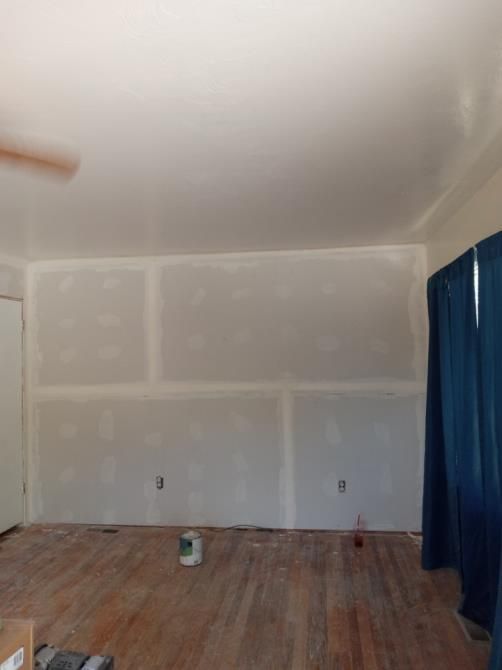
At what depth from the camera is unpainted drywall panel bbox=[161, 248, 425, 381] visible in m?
4.11

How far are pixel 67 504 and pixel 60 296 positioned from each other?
197 centimetres

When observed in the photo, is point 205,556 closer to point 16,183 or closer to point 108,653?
point 108,653

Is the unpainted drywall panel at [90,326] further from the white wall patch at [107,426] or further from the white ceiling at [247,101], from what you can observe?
the white ceiling at [247,101]

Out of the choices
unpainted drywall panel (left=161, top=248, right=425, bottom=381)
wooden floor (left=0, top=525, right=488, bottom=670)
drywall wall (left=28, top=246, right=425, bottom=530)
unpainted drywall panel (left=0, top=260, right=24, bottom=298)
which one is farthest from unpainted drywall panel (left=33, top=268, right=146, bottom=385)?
wooden floor (left=0, top=525, right=488, bottom=670)

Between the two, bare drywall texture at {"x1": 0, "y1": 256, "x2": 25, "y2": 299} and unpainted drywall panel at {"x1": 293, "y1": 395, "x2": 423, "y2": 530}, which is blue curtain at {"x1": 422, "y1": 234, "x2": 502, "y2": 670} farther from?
bare drywall texture at {"x1": 0, "y1": 256, "x2": 25, "y2": 299}

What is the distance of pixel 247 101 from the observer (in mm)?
1627

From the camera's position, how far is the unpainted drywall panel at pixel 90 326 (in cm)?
441

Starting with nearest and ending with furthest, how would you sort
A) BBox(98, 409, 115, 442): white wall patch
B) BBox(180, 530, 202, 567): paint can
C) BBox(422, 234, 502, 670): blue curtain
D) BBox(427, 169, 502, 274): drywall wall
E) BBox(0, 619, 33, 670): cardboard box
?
BBox(0, 619, 33, 670): cardboard box, BBox(422, 234, 502, 670): blue curtain, BBox(427, 169, 502, 274): drywall wall, BBox(180, 530, 202, 567): paint can, BBox(98, 409, 115, 442): white wall patch

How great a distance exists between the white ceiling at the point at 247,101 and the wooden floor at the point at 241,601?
246 cm

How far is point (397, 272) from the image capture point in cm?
412

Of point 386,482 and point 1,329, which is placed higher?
point 1,329

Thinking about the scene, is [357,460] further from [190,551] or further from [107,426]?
[107,426]

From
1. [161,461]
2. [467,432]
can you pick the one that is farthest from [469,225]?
[161,461]

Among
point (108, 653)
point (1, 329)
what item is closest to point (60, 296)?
point (1, 329)
